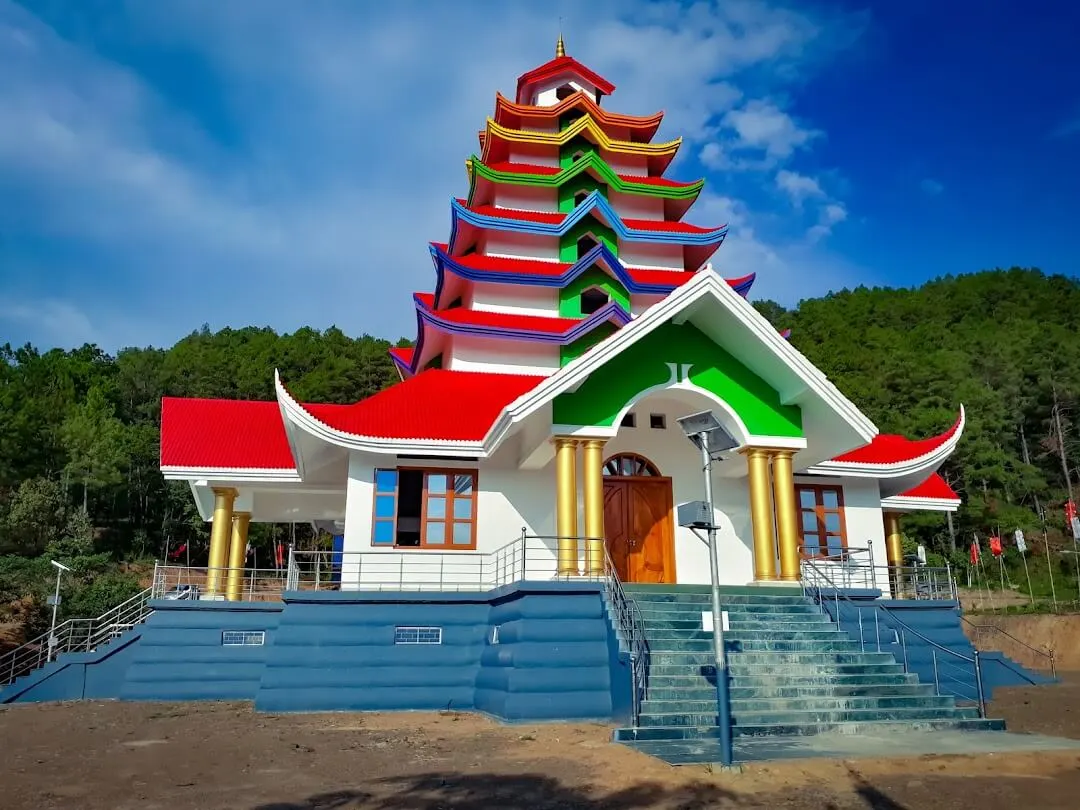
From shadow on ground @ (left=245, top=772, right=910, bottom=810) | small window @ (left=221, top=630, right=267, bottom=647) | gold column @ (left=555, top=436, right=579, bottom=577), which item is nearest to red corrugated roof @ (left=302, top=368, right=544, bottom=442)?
gold column @ (left=555, top=436, right=579, bottom=577)

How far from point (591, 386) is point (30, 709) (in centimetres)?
1083

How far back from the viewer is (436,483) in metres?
15.1

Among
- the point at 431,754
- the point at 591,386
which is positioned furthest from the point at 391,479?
the point at 431,754

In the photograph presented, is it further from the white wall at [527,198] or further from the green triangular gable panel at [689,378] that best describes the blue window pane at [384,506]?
the white wall at [527,198]

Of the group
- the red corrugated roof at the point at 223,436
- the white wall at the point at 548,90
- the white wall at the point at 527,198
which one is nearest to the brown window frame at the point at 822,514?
the white wall at the point at 527,198

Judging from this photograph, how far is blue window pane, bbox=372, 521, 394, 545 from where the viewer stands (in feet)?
48.0

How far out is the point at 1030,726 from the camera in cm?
1083

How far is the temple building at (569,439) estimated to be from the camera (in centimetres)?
1393

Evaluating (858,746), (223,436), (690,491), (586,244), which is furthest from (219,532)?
(858,746)

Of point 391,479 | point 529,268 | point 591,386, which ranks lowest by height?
point 391,479

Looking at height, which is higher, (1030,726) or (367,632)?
(367,632)

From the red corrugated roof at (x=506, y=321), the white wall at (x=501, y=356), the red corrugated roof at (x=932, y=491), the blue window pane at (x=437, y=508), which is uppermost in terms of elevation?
the red corrugated roof at (x=506, y=321)

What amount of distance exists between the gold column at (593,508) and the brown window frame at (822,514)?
204 inches

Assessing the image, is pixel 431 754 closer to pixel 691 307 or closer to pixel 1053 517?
pixel 691 307
